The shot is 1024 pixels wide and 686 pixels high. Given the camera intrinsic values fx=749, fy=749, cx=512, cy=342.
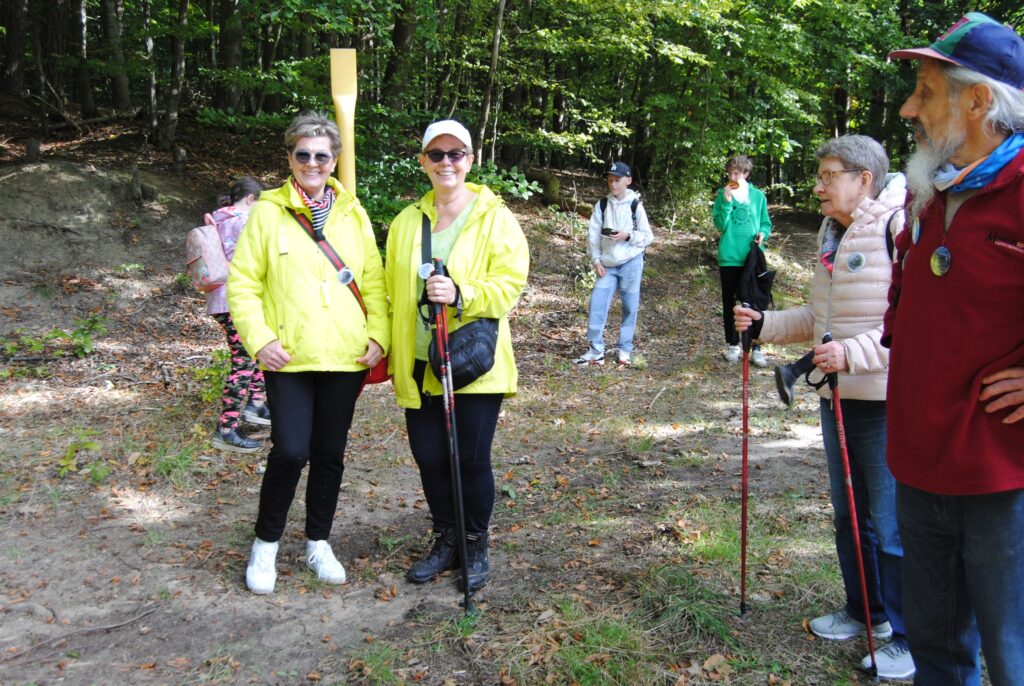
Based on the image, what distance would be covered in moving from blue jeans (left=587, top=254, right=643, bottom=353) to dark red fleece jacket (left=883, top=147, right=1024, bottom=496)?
616 centimetres

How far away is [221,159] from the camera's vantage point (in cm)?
1228

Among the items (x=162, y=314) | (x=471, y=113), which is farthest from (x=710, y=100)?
(x=162, y=314)

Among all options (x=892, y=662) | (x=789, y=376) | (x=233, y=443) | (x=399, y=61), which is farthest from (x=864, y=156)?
Answer: (x=399, y=61)

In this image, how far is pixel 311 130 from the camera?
3582mm

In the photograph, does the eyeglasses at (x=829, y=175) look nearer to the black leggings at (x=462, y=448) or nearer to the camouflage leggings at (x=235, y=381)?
the black leggings at (x=462, y=448)

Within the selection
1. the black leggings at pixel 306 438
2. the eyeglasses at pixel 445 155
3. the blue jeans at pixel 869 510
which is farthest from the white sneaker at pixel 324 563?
the blue jeans at pixel 869 510

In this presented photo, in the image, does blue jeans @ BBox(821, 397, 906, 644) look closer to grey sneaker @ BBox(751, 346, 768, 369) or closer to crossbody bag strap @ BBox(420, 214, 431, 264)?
crossbody bag strap @ BBox(420, 214, 431, 264)

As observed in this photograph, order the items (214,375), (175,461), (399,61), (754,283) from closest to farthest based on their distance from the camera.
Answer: (175,461)
(214,375)
(754,283)
(399,61)

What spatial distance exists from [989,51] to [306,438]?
302 cm

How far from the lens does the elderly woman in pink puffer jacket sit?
9.46ft

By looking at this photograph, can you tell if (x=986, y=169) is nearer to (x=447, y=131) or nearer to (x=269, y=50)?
(x=447, y=131)

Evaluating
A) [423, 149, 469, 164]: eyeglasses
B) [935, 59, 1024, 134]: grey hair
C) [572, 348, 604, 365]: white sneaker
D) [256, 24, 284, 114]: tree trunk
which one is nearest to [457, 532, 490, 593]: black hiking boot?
[423, 149, 469, 164]: eyeglasses

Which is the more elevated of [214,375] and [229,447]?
[214,375]

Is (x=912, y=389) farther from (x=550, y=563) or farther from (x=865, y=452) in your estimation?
(x=550, y=563)
